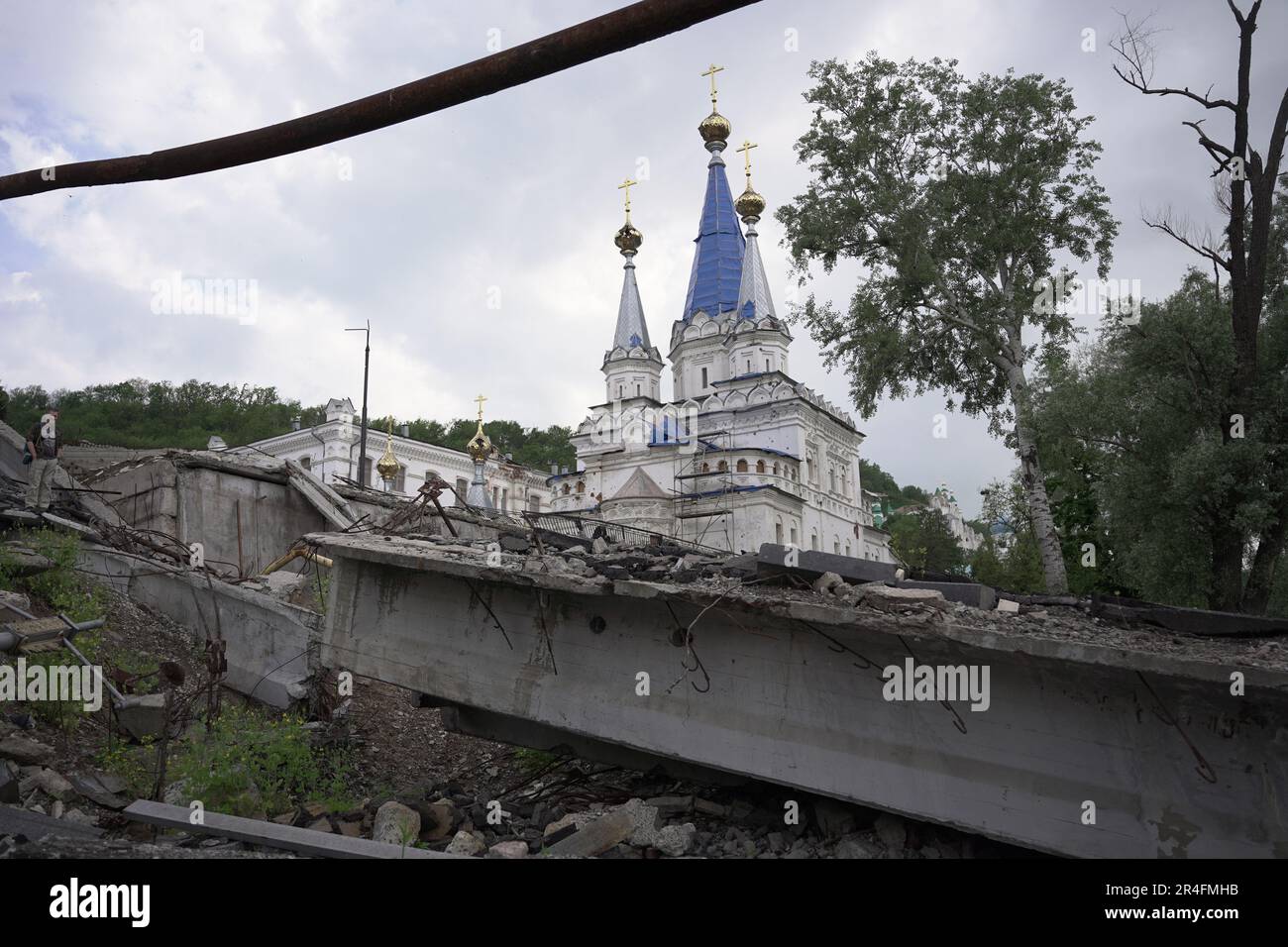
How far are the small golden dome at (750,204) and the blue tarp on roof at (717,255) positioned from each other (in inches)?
26.1

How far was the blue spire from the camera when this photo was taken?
52.7m

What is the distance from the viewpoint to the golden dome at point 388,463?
162 ft

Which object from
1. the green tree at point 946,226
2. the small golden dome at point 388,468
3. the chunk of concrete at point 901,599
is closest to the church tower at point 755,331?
the small golden dome at point 388,468

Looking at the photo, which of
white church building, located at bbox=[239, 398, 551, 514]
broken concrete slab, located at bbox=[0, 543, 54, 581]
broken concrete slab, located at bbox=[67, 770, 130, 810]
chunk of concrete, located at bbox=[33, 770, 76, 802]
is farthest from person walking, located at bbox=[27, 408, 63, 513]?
white church building, located at bbox=[239, 398, 551, 514]

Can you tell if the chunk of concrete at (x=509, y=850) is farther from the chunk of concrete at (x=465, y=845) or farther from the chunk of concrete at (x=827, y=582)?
the chunk of concrete at (x=827, y=582)

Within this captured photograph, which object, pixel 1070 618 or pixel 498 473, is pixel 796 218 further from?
pixel 498 473

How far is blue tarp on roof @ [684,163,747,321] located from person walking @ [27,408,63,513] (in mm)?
43501

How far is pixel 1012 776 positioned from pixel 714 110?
5437 centimetres

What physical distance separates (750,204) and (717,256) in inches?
140

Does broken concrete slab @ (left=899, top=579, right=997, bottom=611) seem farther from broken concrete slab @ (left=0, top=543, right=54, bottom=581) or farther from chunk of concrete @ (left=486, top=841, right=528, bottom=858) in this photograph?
broken concrete slab @ (left=0, top=543, right=54, bottom=581)

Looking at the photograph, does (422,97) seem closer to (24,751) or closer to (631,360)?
(24,751)
